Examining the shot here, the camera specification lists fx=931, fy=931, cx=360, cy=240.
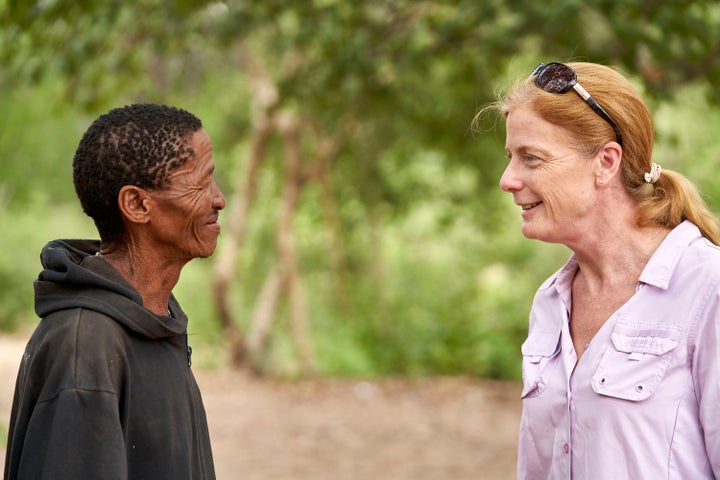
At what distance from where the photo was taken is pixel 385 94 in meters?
6.55

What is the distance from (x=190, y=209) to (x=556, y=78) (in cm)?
98

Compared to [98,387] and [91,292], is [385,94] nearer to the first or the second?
[91,292]

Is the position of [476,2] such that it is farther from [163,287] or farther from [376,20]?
[163,287]

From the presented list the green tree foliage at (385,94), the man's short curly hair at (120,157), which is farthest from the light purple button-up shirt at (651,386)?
the man's short curly hair at (120,157)

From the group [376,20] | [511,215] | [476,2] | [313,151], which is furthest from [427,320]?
[476,2]

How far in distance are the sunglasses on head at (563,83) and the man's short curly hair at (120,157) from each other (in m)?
0.93

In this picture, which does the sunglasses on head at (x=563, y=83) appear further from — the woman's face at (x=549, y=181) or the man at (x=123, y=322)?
the man at (x=123, y=322)

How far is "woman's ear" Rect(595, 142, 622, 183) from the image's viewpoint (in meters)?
2.26

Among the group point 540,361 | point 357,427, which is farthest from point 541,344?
point 357,427

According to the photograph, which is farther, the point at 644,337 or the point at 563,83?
the point at 563,83

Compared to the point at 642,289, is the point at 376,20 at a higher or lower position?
higher

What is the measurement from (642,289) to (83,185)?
Answer: 1286mm

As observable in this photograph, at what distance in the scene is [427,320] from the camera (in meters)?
12.2

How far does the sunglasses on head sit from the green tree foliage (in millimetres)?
379
